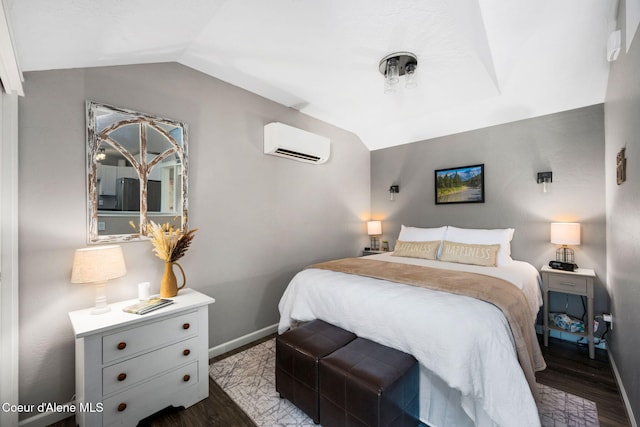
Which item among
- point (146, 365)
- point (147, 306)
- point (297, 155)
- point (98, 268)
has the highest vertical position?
point (297, 155)

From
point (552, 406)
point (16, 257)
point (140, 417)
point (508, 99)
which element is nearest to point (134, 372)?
point (140, 417)

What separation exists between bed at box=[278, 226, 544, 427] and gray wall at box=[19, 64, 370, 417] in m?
0.83

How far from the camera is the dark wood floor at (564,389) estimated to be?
5.48ft

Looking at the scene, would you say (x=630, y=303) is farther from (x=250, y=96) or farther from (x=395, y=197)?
(x=250, y=96)

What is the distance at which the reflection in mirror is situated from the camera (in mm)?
1842

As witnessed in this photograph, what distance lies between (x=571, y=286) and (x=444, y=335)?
191cm

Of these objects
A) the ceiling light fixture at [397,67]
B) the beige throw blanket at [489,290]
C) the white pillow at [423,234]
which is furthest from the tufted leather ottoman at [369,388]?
the ceiling light fixture at [397,67]

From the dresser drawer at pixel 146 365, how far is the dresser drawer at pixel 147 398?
0.04m

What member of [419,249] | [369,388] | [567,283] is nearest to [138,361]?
[369,388]

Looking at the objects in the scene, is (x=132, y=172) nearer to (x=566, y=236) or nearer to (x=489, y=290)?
(x=489, y=290)

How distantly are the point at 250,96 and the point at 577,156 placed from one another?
11.2 feet

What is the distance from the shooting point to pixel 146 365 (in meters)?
1.64

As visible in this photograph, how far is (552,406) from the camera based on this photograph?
1786 mm

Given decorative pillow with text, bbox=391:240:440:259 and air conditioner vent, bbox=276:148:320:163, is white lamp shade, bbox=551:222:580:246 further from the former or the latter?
air conditioner vent, bbox=276:148:320:163
